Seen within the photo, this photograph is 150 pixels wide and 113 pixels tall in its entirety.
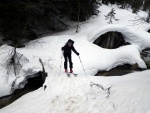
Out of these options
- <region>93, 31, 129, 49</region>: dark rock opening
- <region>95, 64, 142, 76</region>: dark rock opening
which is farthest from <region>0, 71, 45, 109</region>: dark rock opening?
<region>93, 31, 129, 49</region>: dark rock opening

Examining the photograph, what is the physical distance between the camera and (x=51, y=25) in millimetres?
17922

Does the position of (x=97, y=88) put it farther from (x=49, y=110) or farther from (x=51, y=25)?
(x=51, y=25)

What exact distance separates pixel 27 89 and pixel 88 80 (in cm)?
436

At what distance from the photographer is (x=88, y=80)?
883 cm

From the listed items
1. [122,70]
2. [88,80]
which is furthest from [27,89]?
[122,70]

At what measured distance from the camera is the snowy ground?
6.98 meters

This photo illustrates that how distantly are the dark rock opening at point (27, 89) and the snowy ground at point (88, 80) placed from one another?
1.22ft

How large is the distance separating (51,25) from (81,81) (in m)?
10.4

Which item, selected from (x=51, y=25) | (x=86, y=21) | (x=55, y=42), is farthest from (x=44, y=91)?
(x=86, y=21)

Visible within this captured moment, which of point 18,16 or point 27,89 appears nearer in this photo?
point 27,89

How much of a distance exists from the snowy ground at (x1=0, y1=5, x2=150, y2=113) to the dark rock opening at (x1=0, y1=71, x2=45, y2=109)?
1.22 feet

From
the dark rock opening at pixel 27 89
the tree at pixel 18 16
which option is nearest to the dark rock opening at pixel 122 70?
the dark rock opening at pixel 27 89

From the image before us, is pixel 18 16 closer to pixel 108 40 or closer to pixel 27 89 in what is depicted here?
pixel 27 89

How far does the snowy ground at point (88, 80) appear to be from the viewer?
22.9 feet
